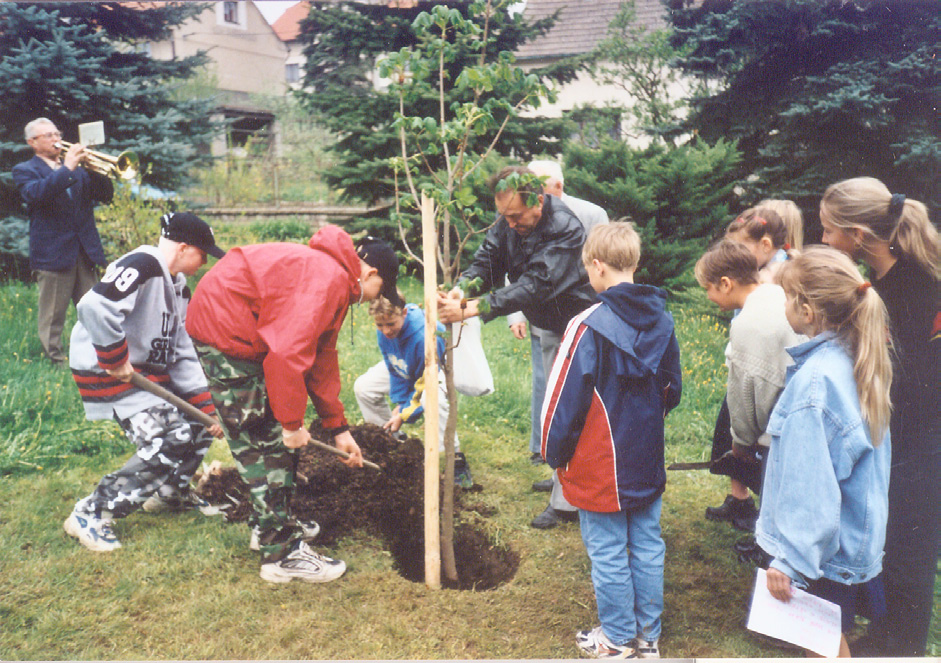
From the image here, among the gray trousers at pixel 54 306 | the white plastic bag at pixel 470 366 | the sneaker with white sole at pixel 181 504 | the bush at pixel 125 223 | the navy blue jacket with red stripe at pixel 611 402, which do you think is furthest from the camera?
the bush at pixel 125 223

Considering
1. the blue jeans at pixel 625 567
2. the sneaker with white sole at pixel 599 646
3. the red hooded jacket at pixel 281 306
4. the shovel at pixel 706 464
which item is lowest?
the sneaker with white sole at pixel 599 646

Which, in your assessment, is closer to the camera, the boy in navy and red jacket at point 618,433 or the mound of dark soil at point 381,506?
the boy in navy and red jacket at point 618,433

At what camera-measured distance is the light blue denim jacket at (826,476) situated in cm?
201

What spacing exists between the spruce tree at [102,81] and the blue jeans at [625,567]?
4493 millimetres

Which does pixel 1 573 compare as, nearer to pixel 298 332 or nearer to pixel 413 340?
pixel 298 332

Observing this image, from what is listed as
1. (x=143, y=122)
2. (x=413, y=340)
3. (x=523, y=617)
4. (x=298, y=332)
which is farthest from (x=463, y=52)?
(x=523, y=617)

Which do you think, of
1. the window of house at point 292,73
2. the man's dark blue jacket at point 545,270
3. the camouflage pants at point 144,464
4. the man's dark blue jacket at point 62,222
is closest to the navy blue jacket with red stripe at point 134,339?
the camouflage pants at point 144,464

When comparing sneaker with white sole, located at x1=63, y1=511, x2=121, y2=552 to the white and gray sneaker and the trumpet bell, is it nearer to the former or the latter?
the white and gray sneaker

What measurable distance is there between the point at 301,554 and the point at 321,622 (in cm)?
36

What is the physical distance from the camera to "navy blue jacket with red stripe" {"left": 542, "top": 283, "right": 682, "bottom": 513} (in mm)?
2365

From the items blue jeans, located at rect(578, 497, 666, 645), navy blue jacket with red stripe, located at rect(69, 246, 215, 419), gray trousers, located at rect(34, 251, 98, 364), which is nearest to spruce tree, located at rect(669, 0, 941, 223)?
blue jeans, located at rect(578, 497, 666, 645)

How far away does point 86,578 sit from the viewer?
297 cm

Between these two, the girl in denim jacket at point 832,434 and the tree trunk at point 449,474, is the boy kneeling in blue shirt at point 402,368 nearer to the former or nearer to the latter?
the tree trunk at point 449,474

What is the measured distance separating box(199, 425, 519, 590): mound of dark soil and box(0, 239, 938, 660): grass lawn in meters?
0.11
